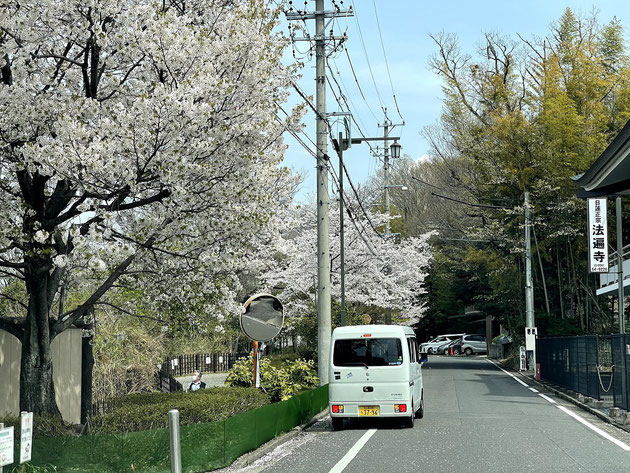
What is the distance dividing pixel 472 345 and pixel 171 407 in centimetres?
5642

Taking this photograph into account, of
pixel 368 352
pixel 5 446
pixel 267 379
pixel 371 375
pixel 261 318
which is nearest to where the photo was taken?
pixel 5 446

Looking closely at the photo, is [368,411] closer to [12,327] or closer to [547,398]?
[12,327]

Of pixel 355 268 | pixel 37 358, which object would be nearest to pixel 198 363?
pixel 355 268

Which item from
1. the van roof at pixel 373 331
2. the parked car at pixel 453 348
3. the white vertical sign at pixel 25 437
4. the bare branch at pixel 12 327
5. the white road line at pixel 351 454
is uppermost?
the bare branch at pixel 12 327

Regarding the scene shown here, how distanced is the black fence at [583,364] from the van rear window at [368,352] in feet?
20.8

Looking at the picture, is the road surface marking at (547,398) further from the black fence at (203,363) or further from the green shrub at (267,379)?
the black fence at (203,363)

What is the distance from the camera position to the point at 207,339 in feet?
118

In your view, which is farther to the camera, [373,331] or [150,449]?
[373,331]

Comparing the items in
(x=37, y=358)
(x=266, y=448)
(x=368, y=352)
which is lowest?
(x=266, y=448)

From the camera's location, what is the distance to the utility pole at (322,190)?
68.4 feet

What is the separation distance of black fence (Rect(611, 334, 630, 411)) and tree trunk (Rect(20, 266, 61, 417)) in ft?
41.5

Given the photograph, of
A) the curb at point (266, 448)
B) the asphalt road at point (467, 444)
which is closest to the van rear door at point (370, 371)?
the asphalt road at point (467, 444)

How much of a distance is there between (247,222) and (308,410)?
646 centimetres

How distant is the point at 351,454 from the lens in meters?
12.5
